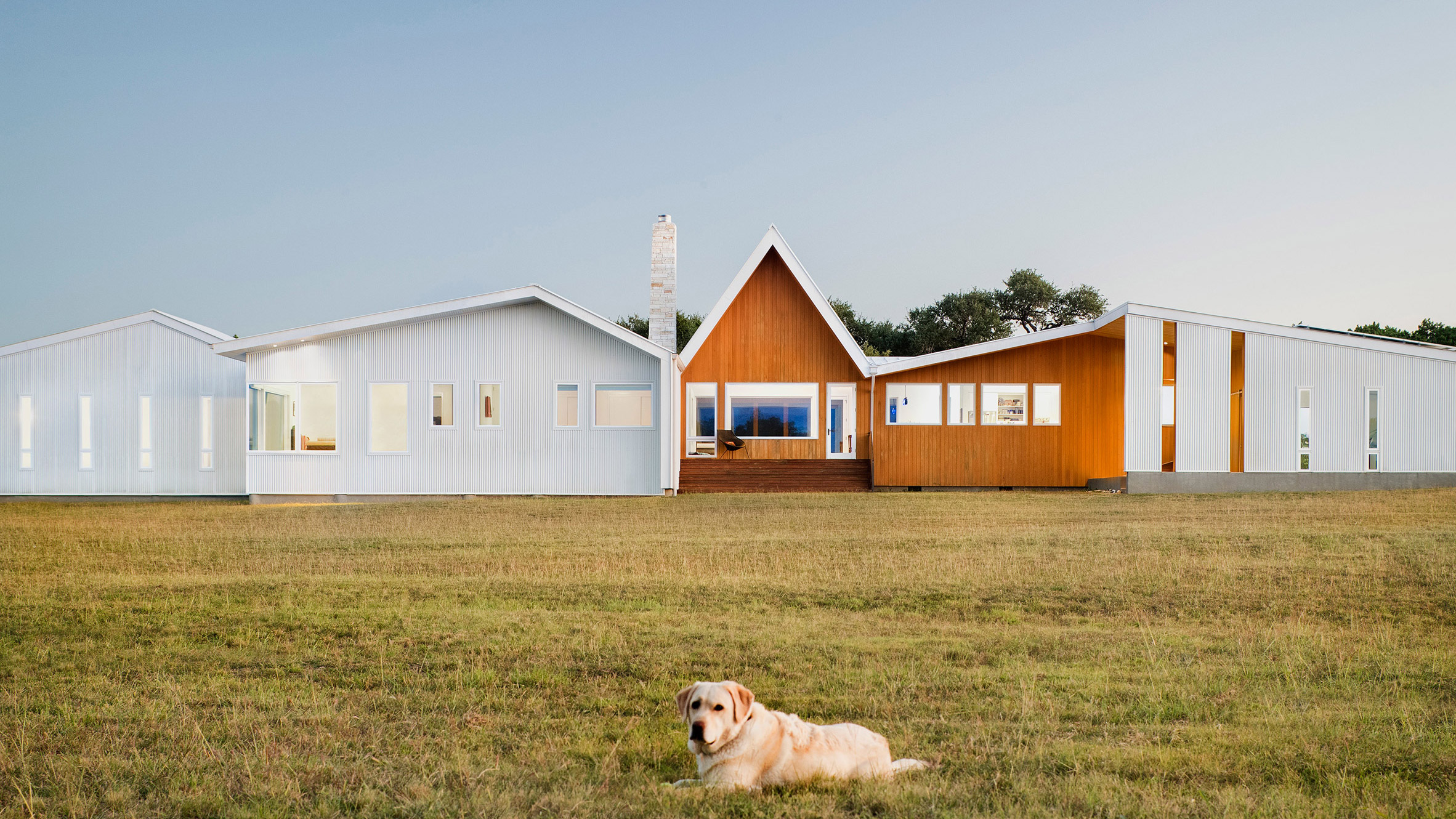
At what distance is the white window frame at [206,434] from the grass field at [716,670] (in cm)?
970

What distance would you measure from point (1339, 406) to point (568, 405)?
16.3 metres

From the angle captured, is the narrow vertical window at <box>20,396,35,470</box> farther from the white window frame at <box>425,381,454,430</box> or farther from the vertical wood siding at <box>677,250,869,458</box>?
the vertical wood siding at <box>677,250,869,458</box>

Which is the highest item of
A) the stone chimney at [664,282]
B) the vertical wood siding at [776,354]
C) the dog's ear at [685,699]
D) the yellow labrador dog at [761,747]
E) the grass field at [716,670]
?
the stone chimney at [664,282]

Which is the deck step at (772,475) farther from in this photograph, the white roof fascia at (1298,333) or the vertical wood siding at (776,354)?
the white roof fascia at (1298,333)

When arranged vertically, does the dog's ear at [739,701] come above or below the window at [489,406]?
below

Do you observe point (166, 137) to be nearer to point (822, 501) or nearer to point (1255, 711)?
point (822, 501)

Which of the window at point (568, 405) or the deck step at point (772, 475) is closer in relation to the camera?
the window at point (568, 405)

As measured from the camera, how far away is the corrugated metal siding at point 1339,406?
20312mm

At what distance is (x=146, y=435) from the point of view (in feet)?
69.3

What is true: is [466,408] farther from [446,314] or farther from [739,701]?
[739,701]

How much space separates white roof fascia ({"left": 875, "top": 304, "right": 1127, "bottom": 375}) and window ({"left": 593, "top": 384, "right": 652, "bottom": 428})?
20.1 ft

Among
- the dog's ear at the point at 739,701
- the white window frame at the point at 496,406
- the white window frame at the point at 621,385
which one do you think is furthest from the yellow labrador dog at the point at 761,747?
the white window frame at the point at 496,406

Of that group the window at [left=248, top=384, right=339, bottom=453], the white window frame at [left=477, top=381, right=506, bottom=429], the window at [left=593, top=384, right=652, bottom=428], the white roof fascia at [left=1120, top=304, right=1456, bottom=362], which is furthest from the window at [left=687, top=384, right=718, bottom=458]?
the white roof fascia at [left=1120, top=304, right=1456, bottom=362]

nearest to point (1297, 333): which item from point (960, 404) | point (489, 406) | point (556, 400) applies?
point (960, 404)
